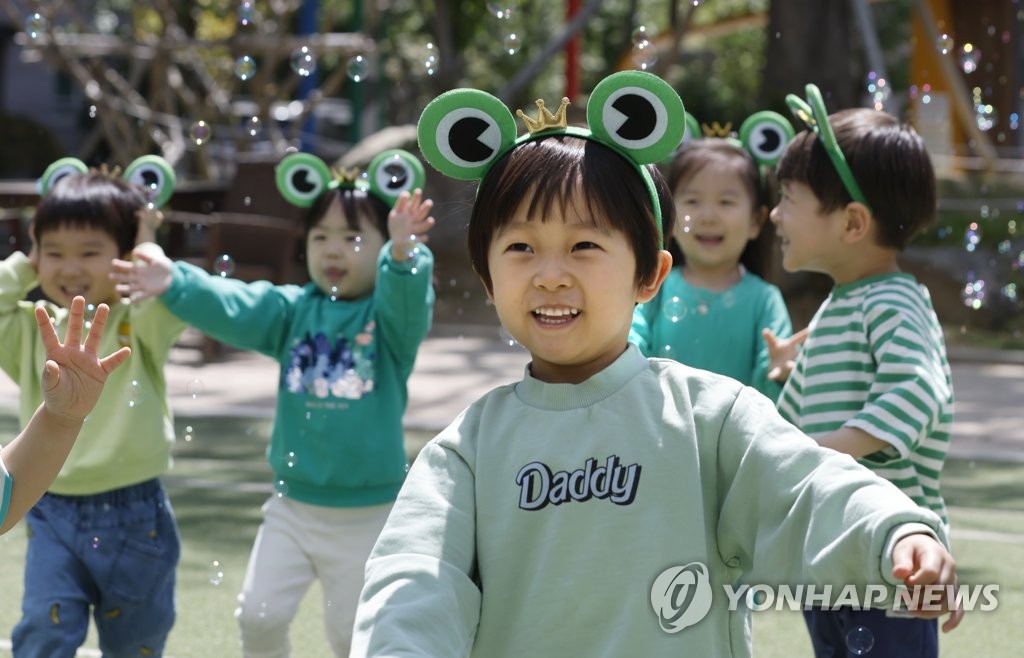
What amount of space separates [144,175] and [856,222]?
2047mm

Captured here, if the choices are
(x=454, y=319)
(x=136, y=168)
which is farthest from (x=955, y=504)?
(x=454, y=319)

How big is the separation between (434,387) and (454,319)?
3.42 m

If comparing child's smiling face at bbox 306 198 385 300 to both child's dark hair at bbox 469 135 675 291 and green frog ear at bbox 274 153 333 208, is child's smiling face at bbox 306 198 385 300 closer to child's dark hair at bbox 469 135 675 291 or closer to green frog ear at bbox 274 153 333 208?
green frog ear at bbox 274 153 333 208

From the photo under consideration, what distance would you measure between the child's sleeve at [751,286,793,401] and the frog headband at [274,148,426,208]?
1075 mm

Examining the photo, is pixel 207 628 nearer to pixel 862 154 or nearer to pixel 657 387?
pixel 862 154

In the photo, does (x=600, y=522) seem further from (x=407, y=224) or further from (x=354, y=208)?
(x=354, y=208)

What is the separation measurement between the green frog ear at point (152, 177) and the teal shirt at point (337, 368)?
0.29 m

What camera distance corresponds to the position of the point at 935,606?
→ 203 cm

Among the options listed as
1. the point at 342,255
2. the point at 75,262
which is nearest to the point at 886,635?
the point at 342,255

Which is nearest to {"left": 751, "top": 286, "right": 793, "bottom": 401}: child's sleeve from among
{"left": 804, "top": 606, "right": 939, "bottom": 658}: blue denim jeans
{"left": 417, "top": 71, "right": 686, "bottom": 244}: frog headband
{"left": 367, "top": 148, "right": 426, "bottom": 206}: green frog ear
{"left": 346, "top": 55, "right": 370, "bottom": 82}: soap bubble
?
{"left": 804, "top": 606, "right": 939, "bottom": 658}: blue denim jeans

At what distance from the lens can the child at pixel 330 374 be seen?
423 centimetres

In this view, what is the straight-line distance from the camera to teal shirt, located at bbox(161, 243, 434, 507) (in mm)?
4312

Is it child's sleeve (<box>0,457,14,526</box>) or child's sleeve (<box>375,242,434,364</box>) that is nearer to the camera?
child's sleeve (<box>0,457,14,526</box>)

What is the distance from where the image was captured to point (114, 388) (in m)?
4.20
